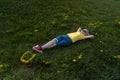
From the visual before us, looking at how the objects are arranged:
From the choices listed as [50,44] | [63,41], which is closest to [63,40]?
[63,41]

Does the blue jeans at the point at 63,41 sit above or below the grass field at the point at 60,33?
above

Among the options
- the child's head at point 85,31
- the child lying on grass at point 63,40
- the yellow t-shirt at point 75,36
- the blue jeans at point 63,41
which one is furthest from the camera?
the child's head at point 85,31

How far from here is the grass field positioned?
5.25m

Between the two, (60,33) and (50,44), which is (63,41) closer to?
(50,44)

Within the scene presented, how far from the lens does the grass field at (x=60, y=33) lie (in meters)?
5.25

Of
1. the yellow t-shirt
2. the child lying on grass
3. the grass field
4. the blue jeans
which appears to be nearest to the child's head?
the child lying on grass

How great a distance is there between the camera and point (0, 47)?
6.17 metres

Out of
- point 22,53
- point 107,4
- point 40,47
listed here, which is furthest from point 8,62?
point 107,4

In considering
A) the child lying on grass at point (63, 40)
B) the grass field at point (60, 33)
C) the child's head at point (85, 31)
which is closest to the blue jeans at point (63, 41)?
the child lying on grass at point (63, 40)

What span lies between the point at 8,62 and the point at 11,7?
305 cm

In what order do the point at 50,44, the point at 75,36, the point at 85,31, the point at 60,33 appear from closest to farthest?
the point at 50,44, the point at 75,36, the point at 85,31, the point at 60,33

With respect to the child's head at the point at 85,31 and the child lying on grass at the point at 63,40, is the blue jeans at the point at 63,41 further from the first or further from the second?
the child's head at the point at 85,31

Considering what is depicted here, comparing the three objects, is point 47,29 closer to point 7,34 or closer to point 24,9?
point 7,34

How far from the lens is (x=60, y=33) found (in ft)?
22.2
